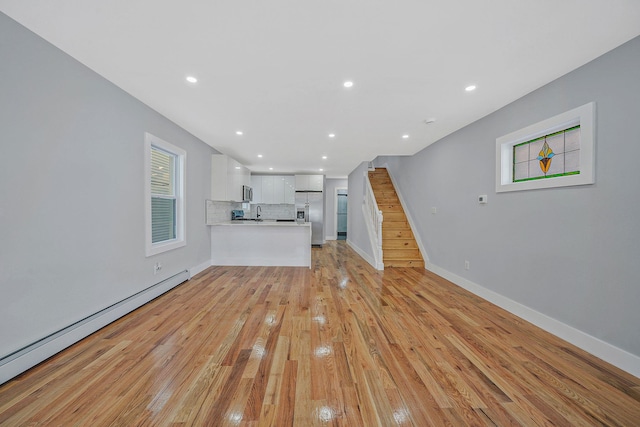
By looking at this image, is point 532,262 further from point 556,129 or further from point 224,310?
point 224,310

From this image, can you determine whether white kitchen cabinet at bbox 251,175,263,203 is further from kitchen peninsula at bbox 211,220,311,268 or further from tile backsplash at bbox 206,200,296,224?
kitchen peninsula at bbox 211,220,311,268

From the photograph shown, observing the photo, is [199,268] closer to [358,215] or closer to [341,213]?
[358,215]

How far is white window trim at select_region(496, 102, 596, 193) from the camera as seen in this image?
213cm

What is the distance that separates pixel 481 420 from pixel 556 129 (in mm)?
2814

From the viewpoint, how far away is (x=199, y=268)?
457 cm

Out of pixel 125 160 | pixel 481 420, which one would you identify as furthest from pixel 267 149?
pixel 481 420

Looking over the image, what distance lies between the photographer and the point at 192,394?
157cm

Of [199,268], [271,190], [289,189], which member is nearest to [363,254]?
[289,189]

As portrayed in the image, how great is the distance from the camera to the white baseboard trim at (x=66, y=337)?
1.69 metres

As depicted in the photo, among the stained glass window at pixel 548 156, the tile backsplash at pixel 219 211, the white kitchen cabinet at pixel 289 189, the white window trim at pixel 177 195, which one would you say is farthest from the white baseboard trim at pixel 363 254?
the white window trim at pixel 177 195

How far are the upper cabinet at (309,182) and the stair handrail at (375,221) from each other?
208 centimetres

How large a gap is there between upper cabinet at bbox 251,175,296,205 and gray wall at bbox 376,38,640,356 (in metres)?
5.27

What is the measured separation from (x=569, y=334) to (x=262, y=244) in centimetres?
469

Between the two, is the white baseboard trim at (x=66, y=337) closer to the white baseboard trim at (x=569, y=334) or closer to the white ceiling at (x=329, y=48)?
the white ceiling at (x=329, y=48)
